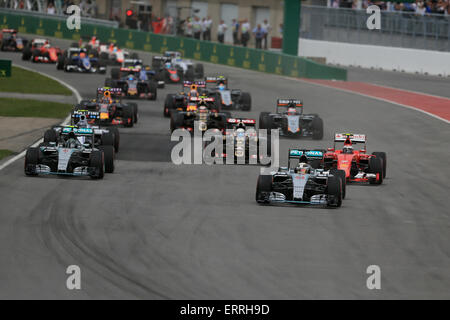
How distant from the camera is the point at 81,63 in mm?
51031

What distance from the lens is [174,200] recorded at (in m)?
19.7

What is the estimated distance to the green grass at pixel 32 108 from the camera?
34.1 m

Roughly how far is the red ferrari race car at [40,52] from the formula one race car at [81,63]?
3.21 meters

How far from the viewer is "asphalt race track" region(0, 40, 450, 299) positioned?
44.1ft

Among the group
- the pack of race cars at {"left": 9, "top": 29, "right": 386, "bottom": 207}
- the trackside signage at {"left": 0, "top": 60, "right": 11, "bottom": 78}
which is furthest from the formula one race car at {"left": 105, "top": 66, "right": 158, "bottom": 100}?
the trackside signage at {"left": 0, "top": 60, "right": 11, "bottom": 78}

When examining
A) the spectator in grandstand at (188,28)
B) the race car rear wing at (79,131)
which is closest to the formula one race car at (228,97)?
the race car rear wing at (79,131)

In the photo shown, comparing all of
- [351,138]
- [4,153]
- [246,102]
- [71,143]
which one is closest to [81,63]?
[246,102]

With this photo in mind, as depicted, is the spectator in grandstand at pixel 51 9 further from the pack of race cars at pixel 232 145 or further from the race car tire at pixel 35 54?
the pack of race cars at pixel 232 145

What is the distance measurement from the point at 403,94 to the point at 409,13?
30.1 ft

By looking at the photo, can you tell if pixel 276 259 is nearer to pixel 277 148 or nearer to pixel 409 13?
pixel 277 148

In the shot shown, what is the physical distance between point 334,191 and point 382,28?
1503 inches
